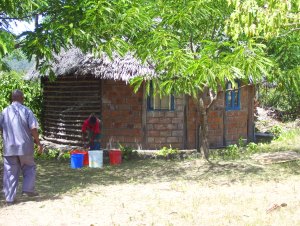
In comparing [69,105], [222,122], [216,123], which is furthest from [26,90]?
[222,122]

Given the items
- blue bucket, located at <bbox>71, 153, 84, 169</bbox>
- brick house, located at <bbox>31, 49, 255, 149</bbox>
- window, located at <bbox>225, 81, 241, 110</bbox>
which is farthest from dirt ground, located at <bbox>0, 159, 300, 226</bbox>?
window, located at <bbox>225, 81, 241, 110</bbox>

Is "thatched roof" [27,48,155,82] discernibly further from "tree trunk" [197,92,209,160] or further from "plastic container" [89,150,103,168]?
"plastic container" [89,150,103,168]

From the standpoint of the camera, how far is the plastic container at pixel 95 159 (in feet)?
35.1

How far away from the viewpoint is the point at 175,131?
12945 millimetres

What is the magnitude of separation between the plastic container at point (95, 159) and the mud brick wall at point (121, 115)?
224 cm

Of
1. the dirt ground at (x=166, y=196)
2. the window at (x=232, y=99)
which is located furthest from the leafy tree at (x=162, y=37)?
the window at (x=232, y=99)

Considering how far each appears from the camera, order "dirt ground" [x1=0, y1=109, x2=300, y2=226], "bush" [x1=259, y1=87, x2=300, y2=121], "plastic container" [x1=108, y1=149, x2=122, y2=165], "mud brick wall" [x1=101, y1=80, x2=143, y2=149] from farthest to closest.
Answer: "bush" [x1=259, y1=87, x2=300, y2=121]
"mud brick wall" [x1=101, y1=80, x2=143, y2=149]
"plastic container" [x1=108, y1=149, x2=122, y2=165]
"dirt ground" [x1=0, y1=109, x2=300, y2=226]

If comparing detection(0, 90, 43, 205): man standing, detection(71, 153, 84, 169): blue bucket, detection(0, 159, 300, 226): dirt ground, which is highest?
detection(0, 90, 43, 205): man standing

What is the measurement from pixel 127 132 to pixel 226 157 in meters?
2.88

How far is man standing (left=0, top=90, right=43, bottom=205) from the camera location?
6.82 meters

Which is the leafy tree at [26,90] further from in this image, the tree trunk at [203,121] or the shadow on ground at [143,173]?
the tree trunk at [203,121]

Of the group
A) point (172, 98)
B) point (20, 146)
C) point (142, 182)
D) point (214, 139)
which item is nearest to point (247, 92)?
point (214, 139)

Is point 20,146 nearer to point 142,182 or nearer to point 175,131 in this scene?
point 142,182

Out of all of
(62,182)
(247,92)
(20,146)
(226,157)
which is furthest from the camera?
(247,92)
